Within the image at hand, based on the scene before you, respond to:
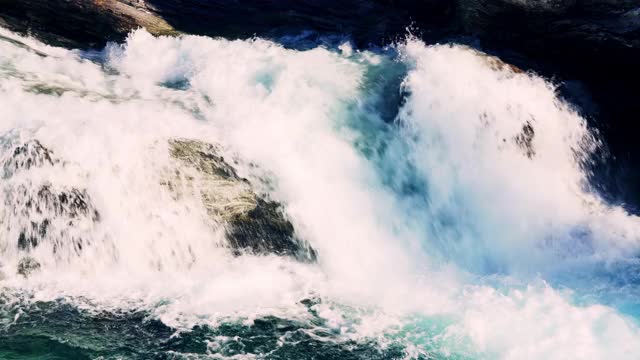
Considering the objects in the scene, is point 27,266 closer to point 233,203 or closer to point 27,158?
point 27,158

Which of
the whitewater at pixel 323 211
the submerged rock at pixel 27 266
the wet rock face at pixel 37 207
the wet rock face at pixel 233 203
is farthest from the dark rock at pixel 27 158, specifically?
the wet rock face at pixel 233 203

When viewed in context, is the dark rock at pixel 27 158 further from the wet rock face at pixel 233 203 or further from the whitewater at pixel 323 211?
the wet rock face at pixel 233 203

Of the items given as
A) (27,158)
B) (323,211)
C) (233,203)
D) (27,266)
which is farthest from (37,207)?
(323,211)

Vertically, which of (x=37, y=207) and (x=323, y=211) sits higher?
(x=323, y=211)

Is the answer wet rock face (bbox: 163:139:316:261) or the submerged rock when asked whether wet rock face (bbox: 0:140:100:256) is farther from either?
wet rock face (bbox: 163:139:316:261)

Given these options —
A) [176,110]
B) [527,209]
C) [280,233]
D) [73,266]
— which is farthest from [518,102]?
[73,266]

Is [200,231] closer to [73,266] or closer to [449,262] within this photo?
[73,266]

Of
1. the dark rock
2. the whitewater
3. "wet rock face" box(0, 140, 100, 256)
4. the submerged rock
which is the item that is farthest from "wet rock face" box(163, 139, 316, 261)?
the submerged rock
